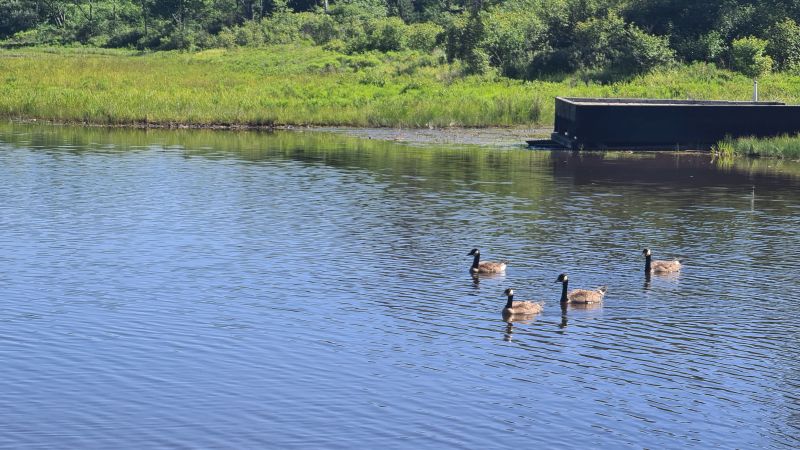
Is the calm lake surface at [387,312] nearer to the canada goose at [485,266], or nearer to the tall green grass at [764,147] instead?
the canada goose at [485,266]

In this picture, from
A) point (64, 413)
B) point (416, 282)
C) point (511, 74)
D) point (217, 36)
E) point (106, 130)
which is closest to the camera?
point (64, 413)

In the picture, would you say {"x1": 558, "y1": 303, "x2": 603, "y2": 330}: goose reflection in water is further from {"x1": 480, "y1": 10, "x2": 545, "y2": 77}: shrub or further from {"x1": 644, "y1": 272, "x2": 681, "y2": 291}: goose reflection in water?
{"x1": 480, "y1": 10, "x2": 545, "y2": 77}: shrub

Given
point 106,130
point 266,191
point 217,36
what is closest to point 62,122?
point 106,130

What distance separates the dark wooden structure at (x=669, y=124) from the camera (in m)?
50.3

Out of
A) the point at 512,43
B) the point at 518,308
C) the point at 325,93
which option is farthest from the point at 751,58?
the point at 518,308

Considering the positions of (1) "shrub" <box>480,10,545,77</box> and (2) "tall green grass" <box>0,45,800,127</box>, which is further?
(1) "shrub" <box>480,10,545,77</box>

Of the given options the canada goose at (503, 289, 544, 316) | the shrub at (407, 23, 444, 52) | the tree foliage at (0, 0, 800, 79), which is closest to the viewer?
the canada goose at (503, 289, 544, 316)

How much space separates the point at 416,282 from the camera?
26.5 metres

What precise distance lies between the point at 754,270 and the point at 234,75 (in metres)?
51.5

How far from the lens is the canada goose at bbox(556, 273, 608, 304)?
24.2 meters

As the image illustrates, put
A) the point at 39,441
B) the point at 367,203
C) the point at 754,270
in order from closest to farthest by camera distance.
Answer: the point at 39,441 → the point at 754,270 → the point at 367,203

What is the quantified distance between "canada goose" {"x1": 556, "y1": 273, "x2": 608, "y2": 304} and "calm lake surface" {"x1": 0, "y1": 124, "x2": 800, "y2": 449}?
0.31 metres

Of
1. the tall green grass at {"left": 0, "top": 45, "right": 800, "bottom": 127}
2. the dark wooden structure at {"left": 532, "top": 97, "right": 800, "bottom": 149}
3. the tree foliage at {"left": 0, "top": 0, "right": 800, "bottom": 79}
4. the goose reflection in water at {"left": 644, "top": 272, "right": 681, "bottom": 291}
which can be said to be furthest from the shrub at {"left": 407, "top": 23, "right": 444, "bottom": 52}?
the goose reflection in water at {"left": 644, "top": 272, "right": 681, "bottom": 291}

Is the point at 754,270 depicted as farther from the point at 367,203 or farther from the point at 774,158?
the point at 774,158
